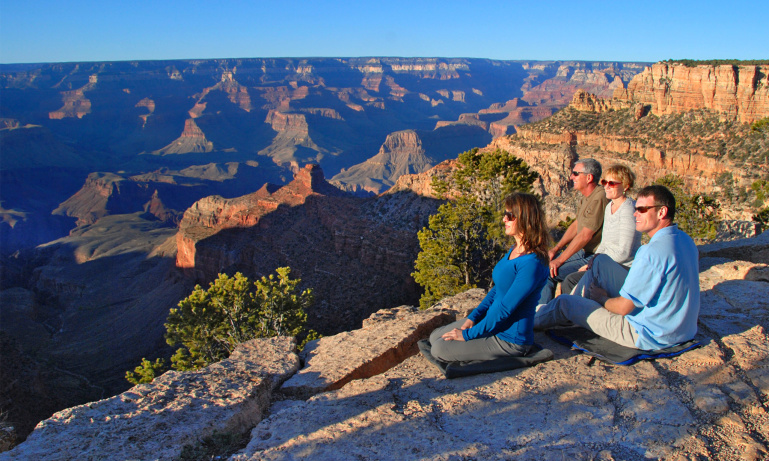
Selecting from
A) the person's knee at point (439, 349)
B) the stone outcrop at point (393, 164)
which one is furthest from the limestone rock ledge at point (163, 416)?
the stone outcrop at point (393, 164)

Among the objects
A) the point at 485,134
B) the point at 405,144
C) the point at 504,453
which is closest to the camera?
the point at 504,453

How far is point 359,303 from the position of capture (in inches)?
1192

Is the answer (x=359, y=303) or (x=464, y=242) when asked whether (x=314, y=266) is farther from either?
(x=464, y=242)

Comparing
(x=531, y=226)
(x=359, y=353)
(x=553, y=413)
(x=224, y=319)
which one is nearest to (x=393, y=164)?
(x=224, y=319)

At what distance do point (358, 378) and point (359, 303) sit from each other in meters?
24.2

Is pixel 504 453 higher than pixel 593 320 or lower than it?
lower

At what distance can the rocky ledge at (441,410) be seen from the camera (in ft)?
14.3

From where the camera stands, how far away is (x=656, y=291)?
5.32 m

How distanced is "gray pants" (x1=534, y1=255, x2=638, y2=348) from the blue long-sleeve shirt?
98cm

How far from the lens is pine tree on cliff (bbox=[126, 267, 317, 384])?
16.5 metres

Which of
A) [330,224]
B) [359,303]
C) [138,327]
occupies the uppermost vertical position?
[330,224]

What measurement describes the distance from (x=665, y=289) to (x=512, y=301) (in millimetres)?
1791

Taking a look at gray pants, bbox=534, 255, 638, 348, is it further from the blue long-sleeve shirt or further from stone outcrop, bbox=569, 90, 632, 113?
stone outcrop, bbox=569, 90, 632, 113

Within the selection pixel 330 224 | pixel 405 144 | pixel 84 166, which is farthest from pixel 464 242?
pixel 84 166
